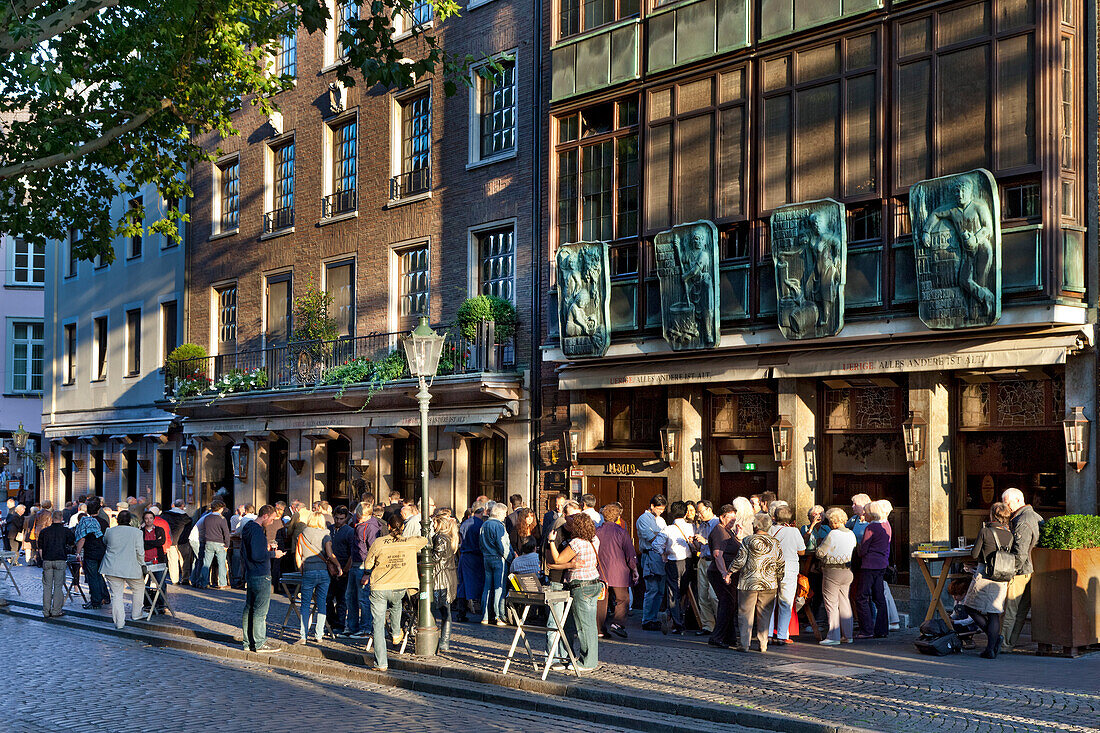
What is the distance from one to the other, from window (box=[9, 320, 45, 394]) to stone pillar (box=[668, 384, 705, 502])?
1375 inches

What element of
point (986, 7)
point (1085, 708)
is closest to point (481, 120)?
point (986, 7)

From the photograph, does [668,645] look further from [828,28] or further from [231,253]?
[231,253]

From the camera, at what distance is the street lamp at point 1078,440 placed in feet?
49.4

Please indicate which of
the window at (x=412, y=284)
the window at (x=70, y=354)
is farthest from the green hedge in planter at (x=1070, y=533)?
the window at (x=70, y=354)

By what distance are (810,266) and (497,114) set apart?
Answer: 8.93 metres

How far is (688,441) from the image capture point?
20266 millimetres

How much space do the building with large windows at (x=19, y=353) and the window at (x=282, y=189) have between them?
20813 millimetres

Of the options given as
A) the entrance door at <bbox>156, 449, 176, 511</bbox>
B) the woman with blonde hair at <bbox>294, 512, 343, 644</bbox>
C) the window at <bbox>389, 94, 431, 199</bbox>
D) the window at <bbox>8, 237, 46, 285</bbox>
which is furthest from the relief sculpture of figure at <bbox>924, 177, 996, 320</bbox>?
the window at <bbox>8, 237, 46, 285</bbox>

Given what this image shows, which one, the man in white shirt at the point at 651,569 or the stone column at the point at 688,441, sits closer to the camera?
the man in white shirt at the point at 651,569

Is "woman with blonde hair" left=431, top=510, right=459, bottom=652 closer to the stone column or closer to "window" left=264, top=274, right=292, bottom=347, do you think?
the stone column

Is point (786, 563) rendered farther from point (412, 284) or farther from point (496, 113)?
point (412, 284)

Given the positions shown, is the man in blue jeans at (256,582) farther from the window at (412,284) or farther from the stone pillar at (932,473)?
the window at (412,284)

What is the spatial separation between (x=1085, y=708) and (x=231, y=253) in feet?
86.7

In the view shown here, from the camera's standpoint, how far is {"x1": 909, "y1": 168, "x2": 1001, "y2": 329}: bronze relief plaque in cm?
1528
